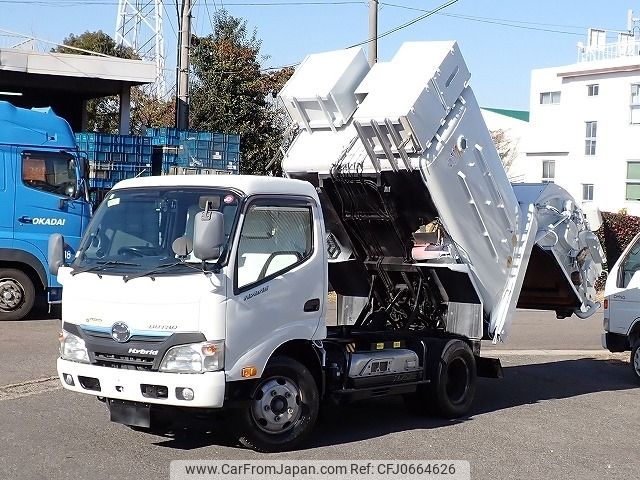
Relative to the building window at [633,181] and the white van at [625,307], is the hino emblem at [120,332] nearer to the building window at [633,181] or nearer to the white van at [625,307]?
the white van at [625,307]

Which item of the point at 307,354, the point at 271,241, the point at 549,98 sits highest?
the point at 549,98

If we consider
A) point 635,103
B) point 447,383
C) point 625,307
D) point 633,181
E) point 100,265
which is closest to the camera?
point 100,265

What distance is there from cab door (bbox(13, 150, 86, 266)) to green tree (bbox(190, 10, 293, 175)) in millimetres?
11162

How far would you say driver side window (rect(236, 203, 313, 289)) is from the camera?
26.3 ft

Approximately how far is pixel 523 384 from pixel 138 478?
646 cm

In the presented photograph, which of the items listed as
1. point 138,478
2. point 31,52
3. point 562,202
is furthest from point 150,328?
point 31,52

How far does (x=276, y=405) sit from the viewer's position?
26.9ft

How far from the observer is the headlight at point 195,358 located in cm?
761

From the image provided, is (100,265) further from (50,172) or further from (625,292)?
(50,172)

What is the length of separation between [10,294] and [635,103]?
2874 cm

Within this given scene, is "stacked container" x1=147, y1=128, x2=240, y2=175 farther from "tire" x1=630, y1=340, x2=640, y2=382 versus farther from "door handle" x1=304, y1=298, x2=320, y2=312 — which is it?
Answer: "door handle" x1=304, y1=298, x2=320, y2=312

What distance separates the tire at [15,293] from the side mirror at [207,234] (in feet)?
31.5

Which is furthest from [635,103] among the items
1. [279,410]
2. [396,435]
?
[279,410]

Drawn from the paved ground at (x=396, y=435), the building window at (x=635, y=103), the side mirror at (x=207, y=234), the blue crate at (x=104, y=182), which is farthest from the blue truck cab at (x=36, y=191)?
the building window at (x=635, y=103)
